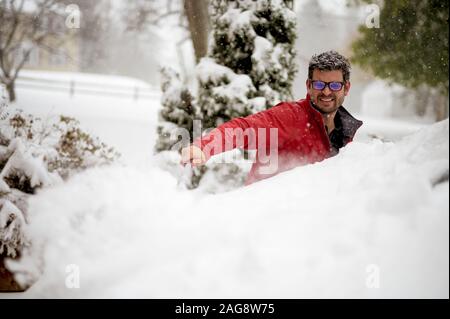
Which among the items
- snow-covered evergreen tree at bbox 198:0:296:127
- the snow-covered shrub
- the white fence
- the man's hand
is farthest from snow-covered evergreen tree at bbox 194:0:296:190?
the white fence

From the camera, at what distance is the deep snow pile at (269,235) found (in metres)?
Answer: 1.27

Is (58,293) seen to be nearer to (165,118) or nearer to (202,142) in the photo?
(202,142)

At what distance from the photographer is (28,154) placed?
A: 3.28m

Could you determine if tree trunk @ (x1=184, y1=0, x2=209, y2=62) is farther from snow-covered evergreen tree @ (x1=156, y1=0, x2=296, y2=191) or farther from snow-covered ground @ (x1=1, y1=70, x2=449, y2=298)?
snow-covered ground @ (x1=1, y1=70, x2=449, y2=298)

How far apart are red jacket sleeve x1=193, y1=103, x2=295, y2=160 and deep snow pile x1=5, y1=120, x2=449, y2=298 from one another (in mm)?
581

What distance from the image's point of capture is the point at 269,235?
1.40 meters

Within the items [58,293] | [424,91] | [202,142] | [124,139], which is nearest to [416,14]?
[202,142]

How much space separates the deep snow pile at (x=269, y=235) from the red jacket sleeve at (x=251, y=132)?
0.58 meters

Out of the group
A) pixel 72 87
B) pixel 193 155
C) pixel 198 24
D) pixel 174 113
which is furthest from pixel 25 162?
pixel 72 87

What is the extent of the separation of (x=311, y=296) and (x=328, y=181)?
58 centimetres

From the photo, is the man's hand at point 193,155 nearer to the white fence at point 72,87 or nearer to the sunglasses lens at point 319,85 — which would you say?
the sunglasses lens at point 319,85

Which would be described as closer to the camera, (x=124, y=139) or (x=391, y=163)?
(x=391, y=163)

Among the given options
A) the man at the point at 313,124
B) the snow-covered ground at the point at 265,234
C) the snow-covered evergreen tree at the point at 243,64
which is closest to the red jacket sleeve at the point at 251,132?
the man at the point at 313,124

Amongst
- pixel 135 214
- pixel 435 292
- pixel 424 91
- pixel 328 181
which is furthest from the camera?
pixel 424 91
